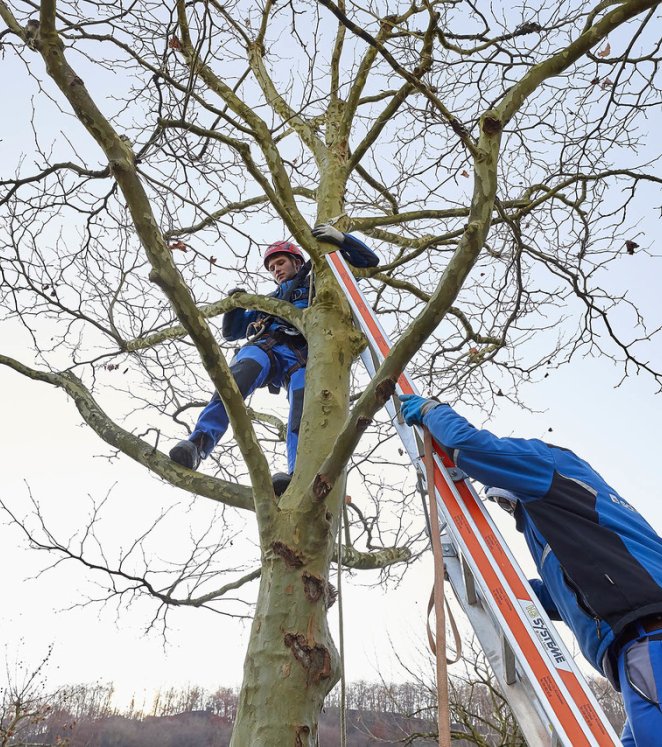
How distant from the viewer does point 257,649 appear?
73.6 inches

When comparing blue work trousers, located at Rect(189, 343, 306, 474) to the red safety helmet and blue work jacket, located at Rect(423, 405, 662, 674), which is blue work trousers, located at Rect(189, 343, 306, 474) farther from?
blue work jacket, located at Rect(423, 405, 662, 674)

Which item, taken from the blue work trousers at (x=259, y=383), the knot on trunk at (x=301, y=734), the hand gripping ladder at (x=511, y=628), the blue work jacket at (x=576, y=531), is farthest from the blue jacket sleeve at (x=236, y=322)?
the knot on trunk at (x=301, y=734)

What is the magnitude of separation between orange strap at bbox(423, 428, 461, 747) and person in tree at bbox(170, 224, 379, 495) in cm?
96

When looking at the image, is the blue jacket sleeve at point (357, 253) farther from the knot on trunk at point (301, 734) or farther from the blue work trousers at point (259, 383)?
the knot on trunk at point (301, 734)

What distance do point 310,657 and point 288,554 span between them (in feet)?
1.04

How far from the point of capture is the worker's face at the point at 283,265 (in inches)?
164

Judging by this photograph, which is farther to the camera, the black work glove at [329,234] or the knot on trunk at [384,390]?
the black work glove at [329,234]

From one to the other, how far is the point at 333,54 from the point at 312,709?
488cm

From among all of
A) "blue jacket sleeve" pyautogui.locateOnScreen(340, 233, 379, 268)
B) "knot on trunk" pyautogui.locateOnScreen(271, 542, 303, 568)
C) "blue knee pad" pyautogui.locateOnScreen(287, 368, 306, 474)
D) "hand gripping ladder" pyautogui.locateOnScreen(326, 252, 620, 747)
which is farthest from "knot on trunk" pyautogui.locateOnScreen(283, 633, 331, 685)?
"blue jacket sleeve" pyautogui.locateOnScreen(340, 233, 379, 268)

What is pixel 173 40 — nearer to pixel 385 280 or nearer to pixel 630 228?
pixel 385 280

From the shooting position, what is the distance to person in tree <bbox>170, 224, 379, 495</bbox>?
3.10m

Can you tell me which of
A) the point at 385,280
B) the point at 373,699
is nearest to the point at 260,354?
the point at 385,280

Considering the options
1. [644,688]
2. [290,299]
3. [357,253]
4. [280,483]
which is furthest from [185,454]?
[644,688]

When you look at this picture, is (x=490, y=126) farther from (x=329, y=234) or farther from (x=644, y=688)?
(x=644, y=688)
